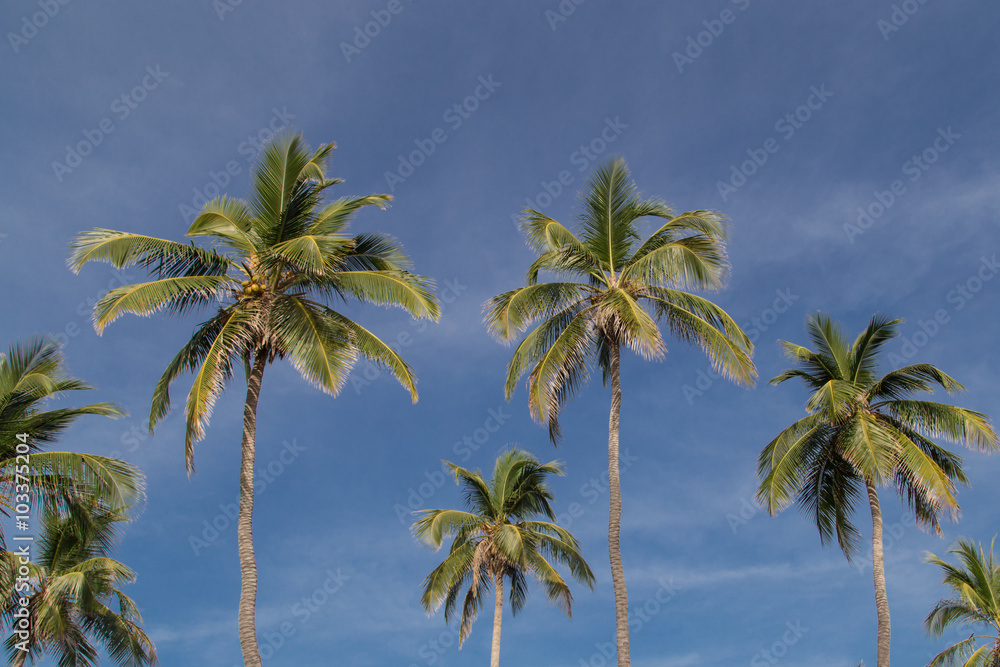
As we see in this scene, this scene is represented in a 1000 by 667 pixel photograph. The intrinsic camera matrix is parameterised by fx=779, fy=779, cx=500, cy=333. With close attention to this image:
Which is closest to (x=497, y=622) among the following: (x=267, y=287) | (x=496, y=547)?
(x=496, y=547)

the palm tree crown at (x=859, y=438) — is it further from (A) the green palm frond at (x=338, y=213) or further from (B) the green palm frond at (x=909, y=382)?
(A) the green palm frond at (x=338, y=213)

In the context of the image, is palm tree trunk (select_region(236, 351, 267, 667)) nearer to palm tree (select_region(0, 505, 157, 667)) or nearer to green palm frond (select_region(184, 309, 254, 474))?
green palm frond (select_region(184, 309, 254, 474))

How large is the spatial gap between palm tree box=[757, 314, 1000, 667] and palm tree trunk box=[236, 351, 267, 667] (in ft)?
50.4

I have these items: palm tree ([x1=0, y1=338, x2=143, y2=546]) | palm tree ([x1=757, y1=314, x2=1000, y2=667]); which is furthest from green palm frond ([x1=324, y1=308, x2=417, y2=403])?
palm tree ([x1=757, y1=314, x2=1000, y2=667])

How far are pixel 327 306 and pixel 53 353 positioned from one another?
20.4 feet

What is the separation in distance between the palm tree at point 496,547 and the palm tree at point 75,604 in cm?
1040

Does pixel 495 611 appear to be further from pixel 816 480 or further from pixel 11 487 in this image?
pixel 11 487

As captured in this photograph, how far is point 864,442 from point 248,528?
16851 mm

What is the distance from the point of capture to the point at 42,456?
15.9 m

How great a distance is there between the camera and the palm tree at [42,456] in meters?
15.9

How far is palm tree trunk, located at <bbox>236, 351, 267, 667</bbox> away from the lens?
575 inches

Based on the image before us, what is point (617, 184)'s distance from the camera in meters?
21.6

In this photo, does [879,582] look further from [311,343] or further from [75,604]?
[75,604]

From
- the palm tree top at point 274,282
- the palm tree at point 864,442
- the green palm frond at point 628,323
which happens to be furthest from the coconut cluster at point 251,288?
the palm tree at point 864,442
